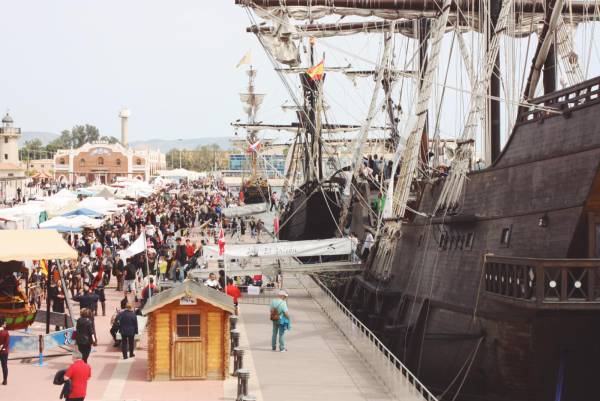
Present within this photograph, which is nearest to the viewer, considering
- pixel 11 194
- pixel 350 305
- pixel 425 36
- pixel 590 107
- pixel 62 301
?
pixel 590 107

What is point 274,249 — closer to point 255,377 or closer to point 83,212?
point 83,212

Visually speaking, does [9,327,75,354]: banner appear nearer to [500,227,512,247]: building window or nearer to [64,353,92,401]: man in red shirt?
[64,353,92,401]: man in red shirt

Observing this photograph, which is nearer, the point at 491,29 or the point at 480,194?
the point at 480,194

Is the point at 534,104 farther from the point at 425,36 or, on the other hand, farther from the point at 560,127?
the point at 425,36

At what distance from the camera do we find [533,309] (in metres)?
15.2

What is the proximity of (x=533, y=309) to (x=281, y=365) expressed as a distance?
566cm

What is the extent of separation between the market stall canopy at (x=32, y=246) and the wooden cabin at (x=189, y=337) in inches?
129

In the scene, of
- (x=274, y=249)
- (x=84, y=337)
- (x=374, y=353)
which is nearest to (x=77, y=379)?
(x=84, y=337)

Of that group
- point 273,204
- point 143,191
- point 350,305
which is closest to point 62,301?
point 350,305

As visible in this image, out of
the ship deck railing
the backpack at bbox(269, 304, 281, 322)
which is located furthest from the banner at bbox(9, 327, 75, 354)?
the ship deck railing

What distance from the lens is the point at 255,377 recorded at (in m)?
17.7

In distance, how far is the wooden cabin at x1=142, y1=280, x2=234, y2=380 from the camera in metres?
17.2

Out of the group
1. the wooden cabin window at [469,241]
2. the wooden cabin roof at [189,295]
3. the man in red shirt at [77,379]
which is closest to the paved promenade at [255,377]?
the wooden cabin roof at [189,295]

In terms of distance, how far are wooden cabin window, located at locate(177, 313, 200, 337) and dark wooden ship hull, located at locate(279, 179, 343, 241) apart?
1055 inches
